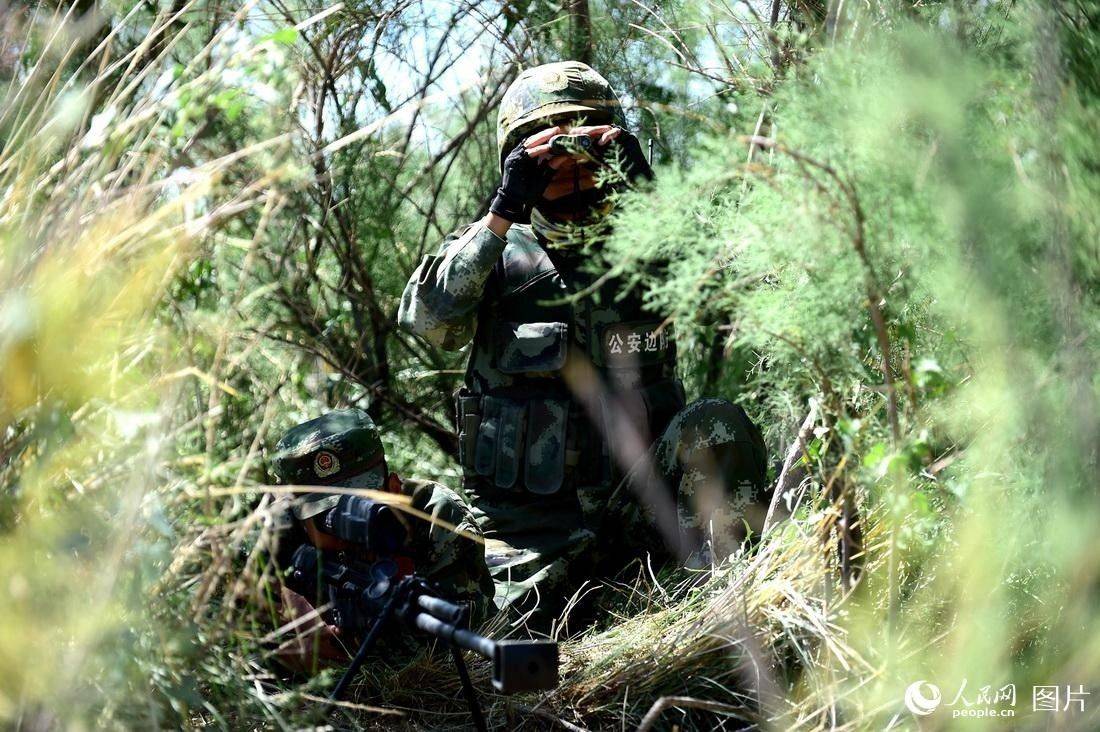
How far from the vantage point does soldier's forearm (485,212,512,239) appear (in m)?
3.16

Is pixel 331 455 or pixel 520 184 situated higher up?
pixel 520 184

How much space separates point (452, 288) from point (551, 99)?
667 mm

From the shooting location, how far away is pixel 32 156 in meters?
1.87

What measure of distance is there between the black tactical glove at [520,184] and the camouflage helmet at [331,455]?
30.7 inches

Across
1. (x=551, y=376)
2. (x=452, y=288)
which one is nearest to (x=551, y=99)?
(x=452, y=288)

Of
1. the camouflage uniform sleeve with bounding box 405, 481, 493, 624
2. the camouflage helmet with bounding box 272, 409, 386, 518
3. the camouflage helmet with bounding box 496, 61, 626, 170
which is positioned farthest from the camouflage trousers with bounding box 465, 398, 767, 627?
the camouflage helmet with bounding box 496, 61, 626, 170

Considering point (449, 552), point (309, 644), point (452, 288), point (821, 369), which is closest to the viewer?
point (821, 369)

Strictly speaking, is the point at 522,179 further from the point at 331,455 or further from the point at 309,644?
the point at 309,644

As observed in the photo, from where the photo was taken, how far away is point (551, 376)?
11.1 feet

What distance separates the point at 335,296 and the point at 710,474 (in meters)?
1.83

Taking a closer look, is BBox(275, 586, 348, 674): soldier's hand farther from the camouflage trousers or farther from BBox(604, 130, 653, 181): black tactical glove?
BBox(604, 130, 653, 181): black tactical glove

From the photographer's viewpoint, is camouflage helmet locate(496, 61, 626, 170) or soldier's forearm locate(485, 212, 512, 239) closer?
soldier's forearm locate(485, 212, 512, 239)

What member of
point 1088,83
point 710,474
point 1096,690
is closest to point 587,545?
point 710,474

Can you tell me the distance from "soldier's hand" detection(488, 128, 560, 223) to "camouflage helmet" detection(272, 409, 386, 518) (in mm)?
781
